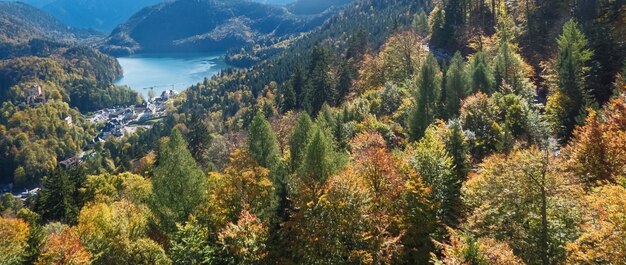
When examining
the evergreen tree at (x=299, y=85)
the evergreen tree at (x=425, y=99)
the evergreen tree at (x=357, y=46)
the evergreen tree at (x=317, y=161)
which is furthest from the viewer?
the evergreen tree at (x=357, y=46)

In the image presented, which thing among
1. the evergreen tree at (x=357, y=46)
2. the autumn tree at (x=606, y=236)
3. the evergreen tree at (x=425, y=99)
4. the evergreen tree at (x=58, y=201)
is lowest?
the evergreen tree at (x=58, y=201)

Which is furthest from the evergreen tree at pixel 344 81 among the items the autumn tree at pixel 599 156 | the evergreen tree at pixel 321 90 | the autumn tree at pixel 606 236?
the autumn tree at pixel 606 236

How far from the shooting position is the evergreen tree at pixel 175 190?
52.8 m

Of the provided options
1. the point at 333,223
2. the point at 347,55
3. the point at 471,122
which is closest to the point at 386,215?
the point at 333,223

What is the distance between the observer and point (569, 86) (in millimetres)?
63438

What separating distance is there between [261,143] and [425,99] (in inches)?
1166

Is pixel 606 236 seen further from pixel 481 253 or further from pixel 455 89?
pixel 455 89

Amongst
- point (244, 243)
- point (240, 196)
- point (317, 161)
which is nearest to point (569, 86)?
point (317, 161)

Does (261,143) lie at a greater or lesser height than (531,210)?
greater

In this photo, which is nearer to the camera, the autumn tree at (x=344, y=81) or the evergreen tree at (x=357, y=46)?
the autumn tree at (x=344, y=81)

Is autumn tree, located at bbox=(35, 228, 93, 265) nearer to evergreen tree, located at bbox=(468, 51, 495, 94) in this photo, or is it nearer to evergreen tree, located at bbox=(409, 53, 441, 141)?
evergreen tree, located at bbox=(409, 53, 441, 141)

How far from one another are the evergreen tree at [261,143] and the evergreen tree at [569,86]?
121 ft

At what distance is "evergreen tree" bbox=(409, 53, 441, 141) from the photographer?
232ft

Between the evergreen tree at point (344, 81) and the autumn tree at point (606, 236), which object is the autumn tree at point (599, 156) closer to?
the autumn tree at point (606, 236)
